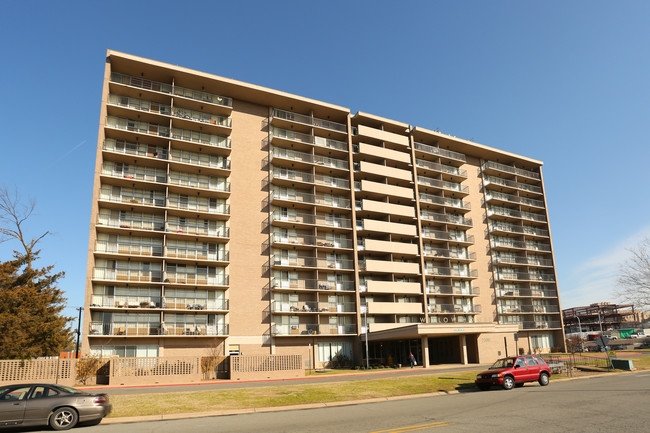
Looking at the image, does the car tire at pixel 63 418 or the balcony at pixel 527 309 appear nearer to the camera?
the car tire at pixel 63 418

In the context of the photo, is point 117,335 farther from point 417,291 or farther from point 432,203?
point 432,203

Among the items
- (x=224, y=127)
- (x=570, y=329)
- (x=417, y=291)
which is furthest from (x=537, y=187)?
(x=570, y=329)

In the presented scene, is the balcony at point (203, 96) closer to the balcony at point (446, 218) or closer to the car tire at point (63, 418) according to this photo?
the balcony at point (446, 218)

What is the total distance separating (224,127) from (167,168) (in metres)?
7.46

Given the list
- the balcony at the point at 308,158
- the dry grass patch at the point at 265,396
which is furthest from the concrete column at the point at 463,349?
the balcony at the point at 308,158

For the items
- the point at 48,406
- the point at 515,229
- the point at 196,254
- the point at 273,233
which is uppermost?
the point at 515,229

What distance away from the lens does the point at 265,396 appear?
2109cm

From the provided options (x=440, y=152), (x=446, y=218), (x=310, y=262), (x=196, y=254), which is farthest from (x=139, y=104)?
(x=446, y=218)

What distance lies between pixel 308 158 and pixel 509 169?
37344 millimetres

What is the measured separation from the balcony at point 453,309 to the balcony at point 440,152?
68.3 feet

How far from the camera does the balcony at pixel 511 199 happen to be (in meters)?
70.9

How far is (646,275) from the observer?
44750 millimetres

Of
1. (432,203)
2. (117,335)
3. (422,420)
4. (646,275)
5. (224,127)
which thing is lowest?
(422,420)

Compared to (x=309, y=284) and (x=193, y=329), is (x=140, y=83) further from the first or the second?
(x=309, y=284)
